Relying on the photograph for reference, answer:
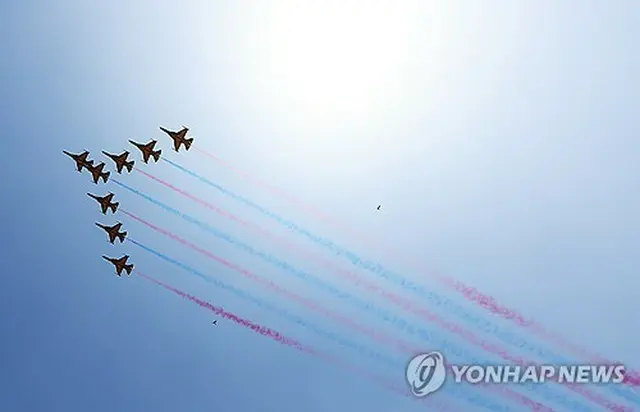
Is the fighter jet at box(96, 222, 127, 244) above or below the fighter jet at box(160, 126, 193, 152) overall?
below

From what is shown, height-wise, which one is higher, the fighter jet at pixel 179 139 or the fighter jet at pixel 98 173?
the fighter jet at pixel 179 139

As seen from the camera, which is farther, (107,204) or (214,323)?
(107,204)

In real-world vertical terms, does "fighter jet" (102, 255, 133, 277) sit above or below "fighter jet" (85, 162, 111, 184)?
below

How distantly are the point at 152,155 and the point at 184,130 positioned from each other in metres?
3.41

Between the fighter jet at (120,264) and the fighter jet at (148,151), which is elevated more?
the fighter jet at (148,151)

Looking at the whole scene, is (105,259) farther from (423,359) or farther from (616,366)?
(616,366)

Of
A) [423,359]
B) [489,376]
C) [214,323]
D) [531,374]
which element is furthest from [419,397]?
[214,323]

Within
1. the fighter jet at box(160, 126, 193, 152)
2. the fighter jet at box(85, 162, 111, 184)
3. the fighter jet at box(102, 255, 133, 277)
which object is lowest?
the fighter jet at box(102, 255, 133, 277)

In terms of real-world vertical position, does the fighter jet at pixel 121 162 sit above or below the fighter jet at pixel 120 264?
above

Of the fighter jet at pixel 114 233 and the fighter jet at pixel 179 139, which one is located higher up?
the fighter jet at pixel 179 139

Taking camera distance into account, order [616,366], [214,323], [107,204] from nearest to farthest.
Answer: [616,366] < [214,323] < [107,204]

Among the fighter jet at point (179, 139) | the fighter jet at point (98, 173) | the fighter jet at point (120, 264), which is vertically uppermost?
the fighter jet at point (179, 139)

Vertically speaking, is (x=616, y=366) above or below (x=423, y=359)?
above

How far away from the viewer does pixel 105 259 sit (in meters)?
43.3
